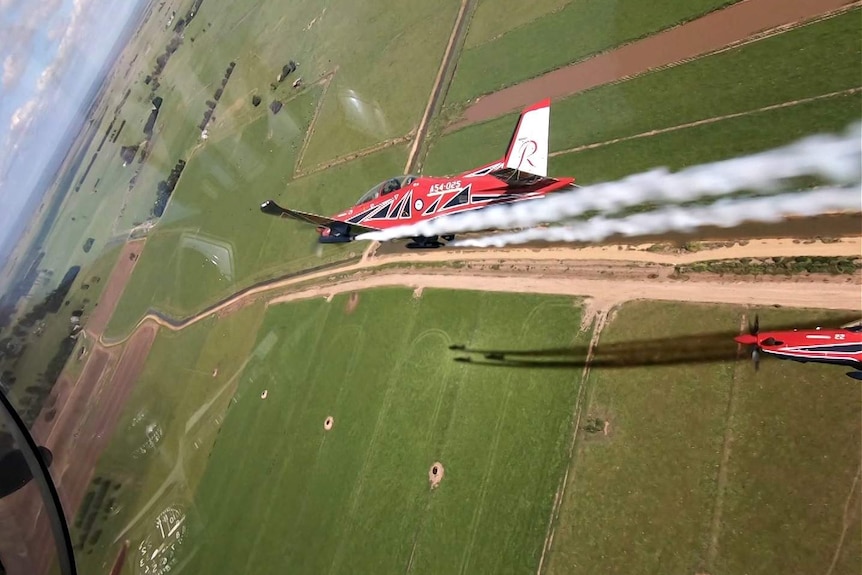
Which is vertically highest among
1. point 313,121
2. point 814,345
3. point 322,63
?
point 322,63

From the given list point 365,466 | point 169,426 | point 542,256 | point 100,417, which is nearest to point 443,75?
point 542,256

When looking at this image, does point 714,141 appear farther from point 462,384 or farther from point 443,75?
point 443,75

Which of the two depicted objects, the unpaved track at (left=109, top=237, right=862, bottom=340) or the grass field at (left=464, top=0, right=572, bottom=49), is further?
the grass field at (left=464, top=0, right=572, bottom=49)

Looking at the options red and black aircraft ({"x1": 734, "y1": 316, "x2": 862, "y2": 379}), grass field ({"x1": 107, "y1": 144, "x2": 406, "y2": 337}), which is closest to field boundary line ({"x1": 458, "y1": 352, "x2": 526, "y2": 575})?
red and black aircraft ({"x1": 734, "y1": 316, "x2": 862, "y2": 379})

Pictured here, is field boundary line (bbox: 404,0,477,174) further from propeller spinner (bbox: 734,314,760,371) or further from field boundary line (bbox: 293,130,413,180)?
propeller spinner (bbox: 734,314,760,371)

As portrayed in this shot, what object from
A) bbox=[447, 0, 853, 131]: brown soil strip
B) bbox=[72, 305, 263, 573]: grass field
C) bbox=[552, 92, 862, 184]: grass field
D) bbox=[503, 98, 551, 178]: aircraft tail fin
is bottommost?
bbox=[72, 305, 263, 573]: grass field

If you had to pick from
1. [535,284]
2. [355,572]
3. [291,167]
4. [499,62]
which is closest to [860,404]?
[535,284]

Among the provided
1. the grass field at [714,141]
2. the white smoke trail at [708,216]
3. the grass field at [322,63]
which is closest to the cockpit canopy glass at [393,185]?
the white smoke trail at [708,216]
